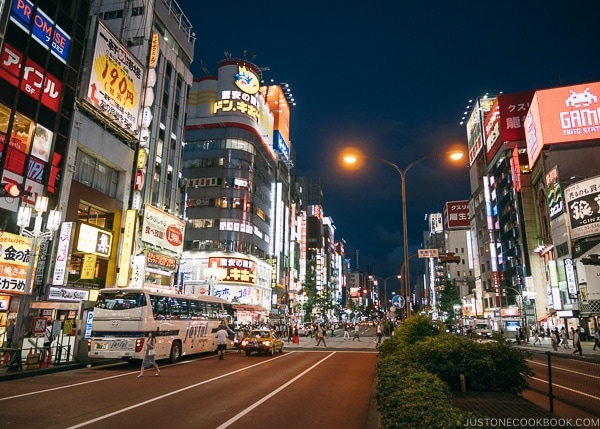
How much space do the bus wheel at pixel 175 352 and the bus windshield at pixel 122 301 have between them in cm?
373

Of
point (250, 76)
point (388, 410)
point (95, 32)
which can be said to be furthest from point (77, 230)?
point (250, 76)

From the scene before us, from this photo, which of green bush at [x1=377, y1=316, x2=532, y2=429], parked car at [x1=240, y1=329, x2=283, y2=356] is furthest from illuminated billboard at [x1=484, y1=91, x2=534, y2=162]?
green bush at [x1=377, y1=316, x2=532, y2=429]

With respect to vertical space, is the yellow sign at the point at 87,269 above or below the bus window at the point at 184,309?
above

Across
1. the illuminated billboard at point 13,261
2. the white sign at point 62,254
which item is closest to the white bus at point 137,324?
the illuminated billboard at point 13,261

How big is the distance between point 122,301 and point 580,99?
61.6 m

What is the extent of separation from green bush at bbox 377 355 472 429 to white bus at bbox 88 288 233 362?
618 inches

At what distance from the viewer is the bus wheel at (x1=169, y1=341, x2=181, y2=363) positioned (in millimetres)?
22328

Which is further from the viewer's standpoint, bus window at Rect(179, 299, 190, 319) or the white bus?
bus window at Rect(179, 299, 190, 319)

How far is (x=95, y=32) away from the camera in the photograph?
1251 inches

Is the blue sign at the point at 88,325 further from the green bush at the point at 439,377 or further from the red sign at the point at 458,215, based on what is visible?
the red sign at the point at 458,215

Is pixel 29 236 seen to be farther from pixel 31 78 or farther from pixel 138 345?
pixel 138 345

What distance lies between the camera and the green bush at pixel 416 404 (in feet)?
15.2

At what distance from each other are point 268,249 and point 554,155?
48.0m

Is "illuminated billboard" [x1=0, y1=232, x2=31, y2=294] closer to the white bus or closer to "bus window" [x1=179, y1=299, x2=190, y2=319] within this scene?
the white bus
